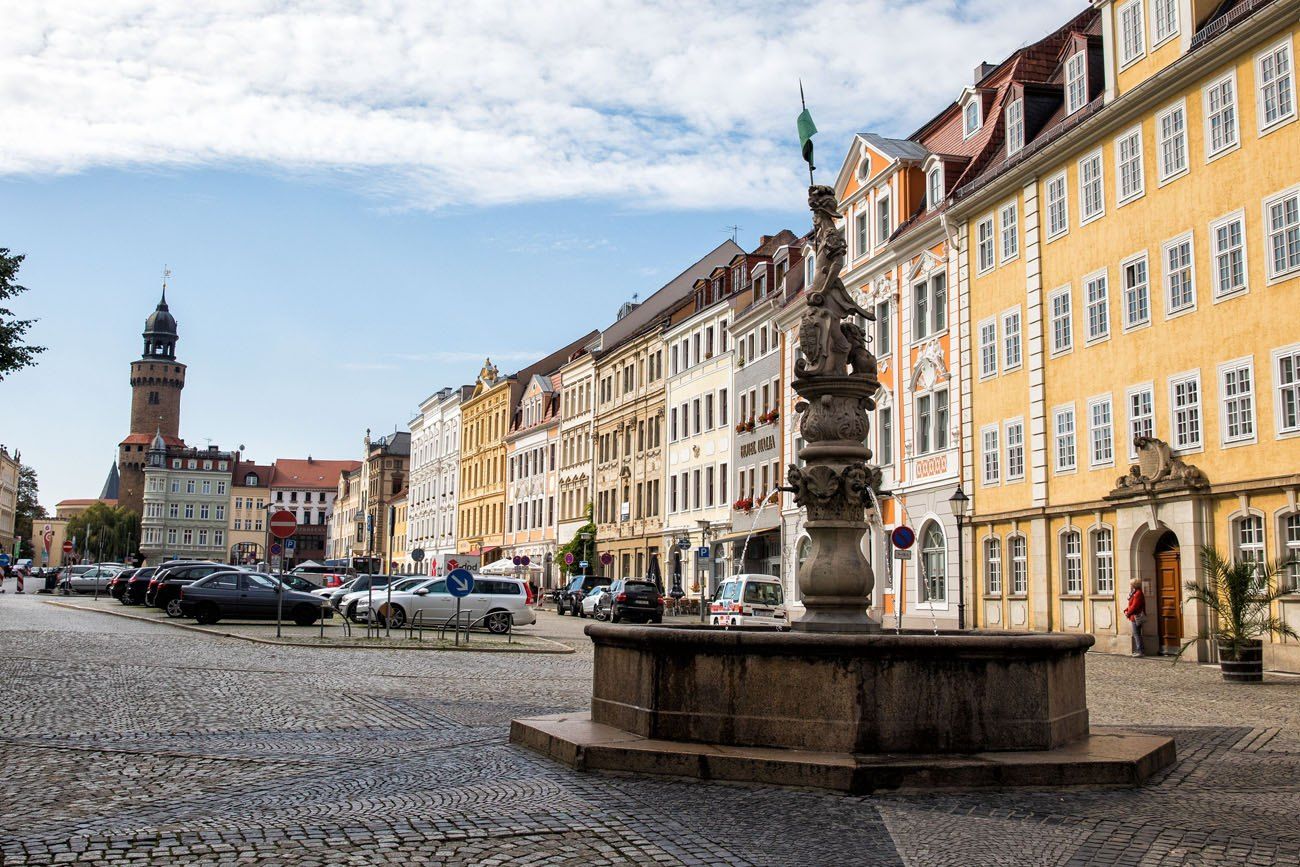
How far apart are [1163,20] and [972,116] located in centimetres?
1135

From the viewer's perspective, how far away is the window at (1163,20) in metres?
28.2

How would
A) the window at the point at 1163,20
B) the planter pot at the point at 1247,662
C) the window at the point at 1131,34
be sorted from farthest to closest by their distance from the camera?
the window at the point at 1131,34 → the window at the point at 1163,20 → the planter pot at the point at 1247,662

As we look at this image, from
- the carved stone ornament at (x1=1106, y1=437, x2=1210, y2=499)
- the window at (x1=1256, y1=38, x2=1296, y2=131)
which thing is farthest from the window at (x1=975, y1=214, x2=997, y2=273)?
the window at (x1=1256, y1=38, x2=1296, y2=131)

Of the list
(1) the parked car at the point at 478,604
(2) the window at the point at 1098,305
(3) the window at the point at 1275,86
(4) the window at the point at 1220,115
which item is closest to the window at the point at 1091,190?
(2) the window at the point at 1098,305

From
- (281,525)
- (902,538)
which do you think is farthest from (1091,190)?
(281,525)

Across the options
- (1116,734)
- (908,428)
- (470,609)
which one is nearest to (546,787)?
(1116,734)

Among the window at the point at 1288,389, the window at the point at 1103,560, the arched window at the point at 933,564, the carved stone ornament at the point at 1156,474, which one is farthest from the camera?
the arched window at the point at 933,564

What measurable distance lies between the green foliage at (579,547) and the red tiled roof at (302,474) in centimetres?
12604

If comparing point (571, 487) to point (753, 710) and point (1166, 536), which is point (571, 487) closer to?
point (1166, 536)

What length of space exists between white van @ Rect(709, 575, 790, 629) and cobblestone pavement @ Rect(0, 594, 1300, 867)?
57.8 ft

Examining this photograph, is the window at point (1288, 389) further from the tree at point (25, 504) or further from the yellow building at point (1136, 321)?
the tree at point (25, 504)

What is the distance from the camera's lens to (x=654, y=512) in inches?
2532

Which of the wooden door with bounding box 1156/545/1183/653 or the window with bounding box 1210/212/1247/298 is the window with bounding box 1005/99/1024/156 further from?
the wooden door with bounding box 1156/545/1183/653

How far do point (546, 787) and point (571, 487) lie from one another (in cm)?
6785
